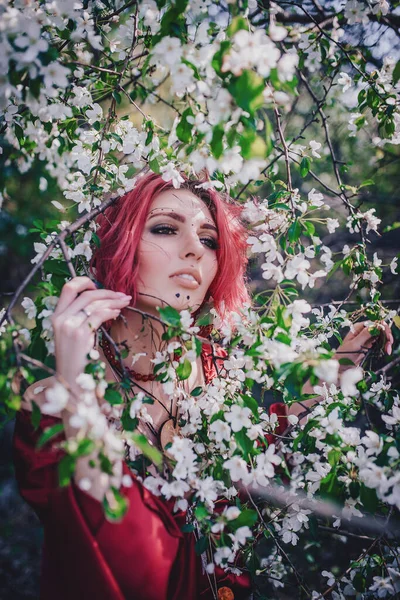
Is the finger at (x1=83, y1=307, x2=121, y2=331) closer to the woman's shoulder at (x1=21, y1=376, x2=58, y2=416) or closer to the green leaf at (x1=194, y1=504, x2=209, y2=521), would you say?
the woman's shoulder at (x1=21, y1=376, x2=58, y2=416)

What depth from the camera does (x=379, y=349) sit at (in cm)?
176

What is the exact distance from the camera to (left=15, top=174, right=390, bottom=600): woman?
123cm

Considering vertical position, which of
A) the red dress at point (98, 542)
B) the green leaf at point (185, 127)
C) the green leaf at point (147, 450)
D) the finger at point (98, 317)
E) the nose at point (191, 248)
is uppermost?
the green leaf at point (185, 127)

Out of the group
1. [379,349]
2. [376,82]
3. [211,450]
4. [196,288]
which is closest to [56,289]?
[196,288]

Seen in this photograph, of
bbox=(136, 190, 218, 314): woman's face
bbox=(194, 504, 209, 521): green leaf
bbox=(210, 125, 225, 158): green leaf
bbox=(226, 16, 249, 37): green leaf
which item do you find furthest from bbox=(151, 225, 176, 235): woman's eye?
bbox=(194, 504, 209, 521): green leaf

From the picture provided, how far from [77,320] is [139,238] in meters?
0.59

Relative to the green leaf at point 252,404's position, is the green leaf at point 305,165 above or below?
above

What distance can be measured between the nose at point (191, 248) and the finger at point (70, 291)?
458mm

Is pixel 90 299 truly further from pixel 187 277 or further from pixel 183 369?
pixel 187 277

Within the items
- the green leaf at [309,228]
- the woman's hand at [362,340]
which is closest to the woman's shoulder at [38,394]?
the green leaf at [309,228]

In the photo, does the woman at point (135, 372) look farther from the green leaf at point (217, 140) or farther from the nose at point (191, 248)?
the green leaf at point (217, 140)

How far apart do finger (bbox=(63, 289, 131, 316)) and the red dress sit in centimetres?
45

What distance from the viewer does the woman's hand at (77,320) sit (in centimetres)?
114

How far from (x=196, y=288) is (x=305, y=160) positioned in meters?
0.58
